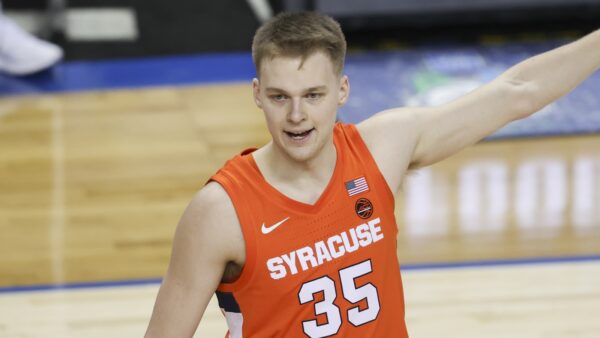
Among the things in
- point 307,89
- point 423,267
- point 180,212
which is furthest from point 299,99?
point 180,212

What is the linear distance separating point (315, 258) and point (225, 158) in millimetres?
3390

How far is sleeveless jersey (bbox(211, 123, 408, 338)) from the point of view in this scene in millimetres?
2541

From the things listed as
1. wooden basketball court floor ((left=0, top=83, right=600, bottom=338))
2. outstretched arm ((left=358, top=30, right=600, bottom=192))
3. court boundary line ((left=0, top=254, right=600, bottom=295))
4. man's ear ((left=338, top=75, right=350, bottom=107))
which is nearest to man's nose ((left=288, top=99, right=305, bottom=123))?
man's ear ((left=338, top=75, right=350, bottom=107))

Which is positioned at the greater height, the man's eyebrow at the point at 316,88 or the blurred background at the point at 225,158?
the man's eyebrow at the point at 316,88

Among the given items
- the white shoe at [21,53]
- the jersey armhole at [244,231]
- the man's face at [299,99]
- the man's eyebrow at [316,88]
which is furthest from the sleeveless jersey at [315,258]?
the white shoe at [21,53]

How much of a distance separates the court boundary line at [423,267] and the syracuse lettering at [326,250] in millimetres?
2174

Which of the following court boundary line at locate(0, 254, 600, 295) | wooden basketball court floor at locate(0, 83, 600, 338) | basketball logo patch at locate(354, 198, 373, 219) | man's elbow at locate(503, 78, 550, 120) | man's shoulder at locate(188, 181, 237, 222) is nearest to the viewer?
man's shoulder at locate(188, 181, 237, 222)

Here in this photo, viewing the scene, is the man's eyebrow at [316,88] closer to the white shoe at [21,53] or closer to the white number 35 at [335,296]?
the white number 35 at [335,296]

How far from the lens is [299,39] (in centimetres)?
240

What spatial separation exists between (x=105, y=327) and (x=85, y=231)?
37.1 inches

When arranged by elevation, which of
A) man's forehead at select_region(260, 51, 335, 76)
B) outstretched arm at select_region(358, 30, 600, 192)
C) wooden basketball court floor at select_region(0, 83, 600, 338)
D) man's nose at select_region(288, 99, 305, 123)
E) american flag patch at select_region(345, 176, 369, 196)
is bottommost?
wooden basketball court floor at select_region(0, 83, 600, 338)

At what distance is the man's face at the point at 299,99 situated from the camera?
2.39 m

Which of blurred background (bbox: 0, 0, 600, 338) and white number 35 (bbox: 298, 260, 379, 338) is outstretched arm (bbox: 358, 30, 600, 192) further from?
blurred background (bbox: 0, 0, 600, 338)

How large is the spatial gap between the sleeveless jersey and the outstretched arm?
0.32ft
